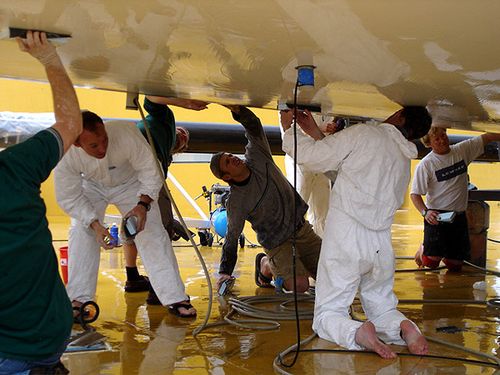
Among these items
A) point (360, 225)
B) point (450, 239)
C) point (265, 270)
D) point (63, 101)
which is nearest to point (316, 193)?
point (265, 270)

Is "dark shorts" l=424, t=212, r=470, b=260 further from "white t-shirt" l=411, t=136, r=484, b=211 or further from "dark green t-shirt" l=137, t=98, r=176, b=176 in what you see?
"dark green t-shirt" l=137, t=98, r=176, b=176

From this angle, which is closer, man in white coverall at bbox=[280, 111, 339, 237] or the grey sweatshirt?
the grey sweatshirt

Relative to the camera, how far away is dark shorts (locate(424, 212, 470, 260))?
6051mm

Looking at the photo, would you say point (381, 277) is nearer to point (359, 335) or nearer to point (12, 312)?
point (359, 335)

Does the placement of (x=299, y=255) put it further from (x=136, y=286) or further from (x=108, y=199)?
(x=108, y=199)

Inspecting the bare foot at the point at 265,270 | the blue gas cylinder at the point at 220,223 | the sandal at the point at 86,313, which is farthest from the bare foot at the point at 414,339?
the blue gas cylinder at the point at 220,223

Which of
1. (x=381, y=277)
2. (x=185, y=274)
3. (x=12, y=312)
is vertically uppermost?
(x=12, y=312)

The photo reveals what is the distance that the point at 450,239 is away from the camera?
19.9 ft

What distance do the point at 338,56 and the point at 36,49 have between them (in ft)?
4.16

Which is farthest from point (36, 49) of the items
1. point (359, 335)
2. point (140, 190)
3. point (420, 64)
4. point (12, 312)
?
point (359, 335)

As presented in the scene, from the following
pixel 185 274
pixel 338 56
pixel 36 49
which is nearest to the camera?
pixel 36 49

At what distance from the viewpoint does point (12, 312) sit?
5.73ft

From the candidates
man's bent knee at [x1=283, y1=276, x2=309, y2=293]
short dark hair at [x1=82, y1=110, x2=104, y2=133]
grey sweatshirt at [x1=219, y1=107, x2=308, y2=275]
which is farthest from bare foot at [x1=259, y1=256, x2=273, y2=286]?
short dark hair at [x1=82, y1=110, x2=104, y2=133]

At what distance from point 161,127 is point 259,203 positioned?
87 cm
